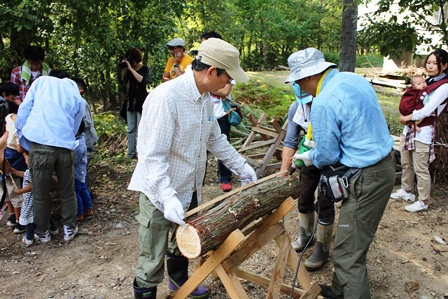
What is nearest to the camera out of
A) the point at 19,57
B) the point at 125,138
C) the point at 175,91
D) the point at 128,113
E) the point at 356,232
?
the point at 175,91

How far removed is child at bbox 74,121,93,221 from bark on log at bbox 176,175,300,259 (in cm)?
248

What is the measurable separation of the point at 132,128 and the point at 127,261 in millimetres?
3188

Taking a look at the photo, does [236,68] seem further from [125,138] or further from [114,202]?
[125,138]

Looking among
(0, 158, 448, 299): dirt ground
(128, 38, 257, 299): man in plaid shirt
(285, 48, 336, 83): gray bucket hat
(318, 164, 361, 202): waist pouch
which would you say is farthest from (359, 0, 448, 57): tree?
(128, 38, 257, 299): man in plaid shirt

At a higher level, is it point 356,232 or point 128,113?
point 128,113

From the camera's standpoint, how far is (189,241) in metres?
2.30

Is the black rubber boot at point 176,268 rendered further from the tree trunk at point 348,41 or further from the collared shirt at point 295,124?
the tree trunk at point 348,41

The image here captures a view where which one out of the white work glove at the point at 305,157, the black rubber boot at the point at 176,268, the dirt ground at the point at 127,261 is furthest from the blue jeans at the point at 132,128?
the white work glove at the point at 305,157

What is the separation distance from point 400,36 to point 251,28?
14.8m

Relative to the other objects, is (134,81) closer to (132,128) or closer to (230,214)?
(132,128)

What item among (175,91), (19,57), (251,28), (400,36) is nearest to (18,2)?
(19,57)

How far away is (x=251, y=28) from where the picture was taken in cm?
1983

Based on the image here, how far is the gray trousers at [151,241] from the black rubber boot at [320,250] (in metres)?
1.57

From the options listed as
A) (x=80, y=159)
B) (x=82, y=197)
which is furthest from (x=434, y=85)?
(x=82, y=197)
